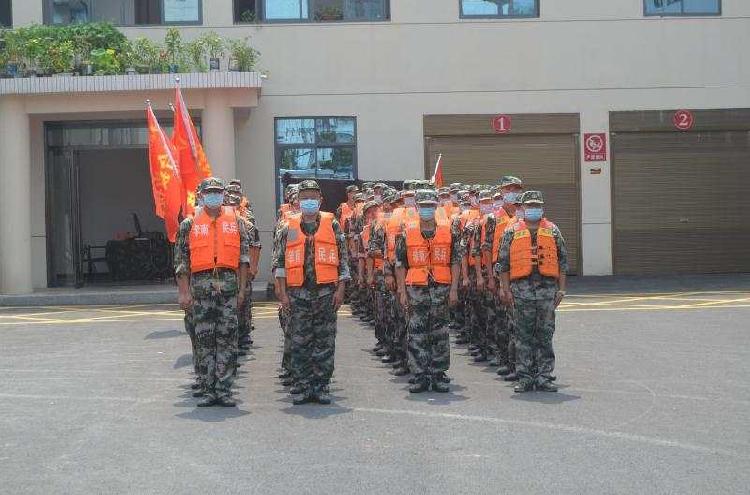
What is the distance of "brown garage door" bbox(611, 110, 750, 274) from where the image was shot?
2547 centimetres

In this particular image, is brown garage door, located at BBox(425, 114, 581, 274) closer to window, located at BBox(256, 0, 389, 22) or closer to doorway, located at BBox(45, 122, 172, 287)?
window, located at BBox(256, 0, 389, 22)

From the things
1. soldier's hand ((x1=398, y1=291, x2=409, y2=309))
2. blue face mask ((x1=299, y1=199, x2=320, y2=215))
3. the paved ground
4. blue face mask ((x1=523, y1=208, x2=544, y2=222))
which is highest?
blue face mask ((x1=299, y1=199, x2=320, y2=215))

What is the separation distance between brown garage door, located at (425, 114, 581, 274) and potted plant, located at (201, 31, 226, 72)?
4.75 metres

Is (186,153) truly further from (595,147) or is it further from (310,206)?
(595,147)

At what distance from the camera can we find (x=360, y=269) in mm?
16266

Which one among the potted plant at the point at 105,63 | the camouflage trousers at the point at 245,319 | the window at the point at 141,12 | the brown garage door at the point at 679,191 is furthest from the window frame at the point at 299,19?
the camouflage trousers at the point at 245,319

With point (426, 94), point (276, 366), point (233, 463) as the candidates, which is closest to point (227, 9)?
point (426, 94)

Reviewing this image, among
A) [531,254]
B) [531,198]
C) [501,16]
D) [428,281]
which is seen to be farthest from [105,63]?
[531,254]

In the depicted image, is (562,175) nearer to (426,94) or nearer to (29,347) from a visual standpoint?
(426,94)

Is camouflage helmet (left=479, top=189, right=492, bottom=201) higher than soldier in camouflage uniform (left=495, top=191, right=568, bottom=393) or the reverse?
higher

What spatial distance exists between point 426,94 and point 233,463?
58.6ft

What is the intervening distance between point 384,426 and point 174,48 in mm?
14845

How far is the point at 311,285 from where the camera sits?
10.6 meters

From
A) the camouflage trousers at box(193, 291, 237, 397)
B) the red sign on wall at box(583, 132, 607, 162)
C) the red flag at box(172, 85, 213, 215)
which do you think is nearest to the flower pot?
the red flag at box(172, 85, 213, 215)
